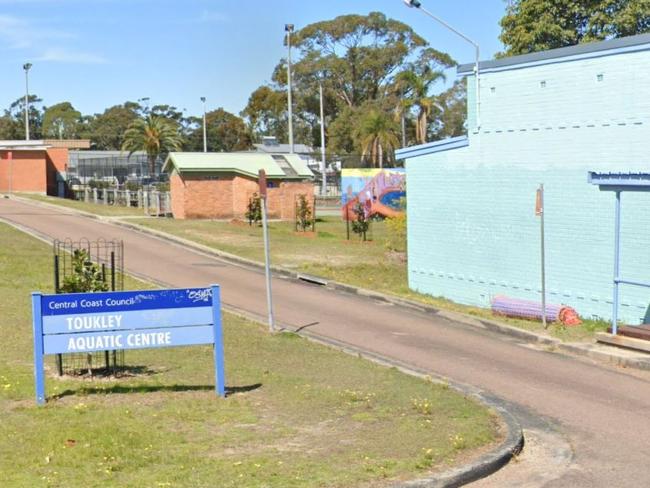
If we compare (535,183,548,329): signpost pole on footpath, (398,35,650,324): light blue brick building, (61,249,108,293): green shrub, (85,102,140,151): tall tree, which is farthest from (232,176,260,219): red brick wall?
(85,102,140,151): tall tree

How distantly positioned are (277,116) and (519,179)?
280ft

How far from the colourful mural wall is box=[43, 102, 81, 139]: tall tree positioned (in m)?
80.9

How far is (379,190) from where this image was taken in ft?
161

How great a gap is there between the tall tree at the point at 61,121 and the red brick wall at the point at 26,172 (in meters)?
72.7

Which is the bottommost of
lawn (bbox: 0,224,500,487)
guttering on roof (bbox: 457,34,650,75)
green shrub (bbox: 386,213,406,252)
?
lawn (bbox: 0,224,500,487)

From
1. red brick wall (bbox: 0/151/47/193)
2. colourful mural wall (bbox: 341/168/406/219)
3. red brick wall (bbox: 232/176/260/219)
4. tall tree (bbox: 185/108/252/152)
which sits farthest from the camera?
tall tree (bbox: 185/108/252/152)

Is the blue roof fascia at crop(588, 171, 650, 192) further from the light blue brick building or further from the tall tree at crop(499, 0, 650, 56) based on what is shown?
the tall tree at crop(499, 0, 650, 56)

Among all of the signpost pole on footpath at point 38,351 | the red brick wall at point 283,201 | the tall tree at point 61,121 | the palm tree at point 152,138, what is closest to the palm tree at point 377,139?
the palm tree at point 152,138

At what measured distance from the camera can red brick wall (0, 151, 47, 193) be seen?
50.8 meters

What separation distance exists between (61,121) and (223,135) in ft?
98.8

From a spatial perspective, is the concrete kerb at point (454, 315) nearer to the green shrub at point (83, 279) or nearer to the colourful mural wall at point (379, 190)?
the green shrub at point (83, 279)

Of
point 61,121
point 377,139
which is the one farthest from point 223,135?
point 377,139

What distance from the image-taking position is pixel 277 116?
4016 inches

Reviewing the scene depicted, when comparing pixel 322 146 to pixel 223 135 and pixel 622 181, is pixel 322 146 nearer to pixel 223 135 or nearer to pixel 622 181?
pixel 223 135
